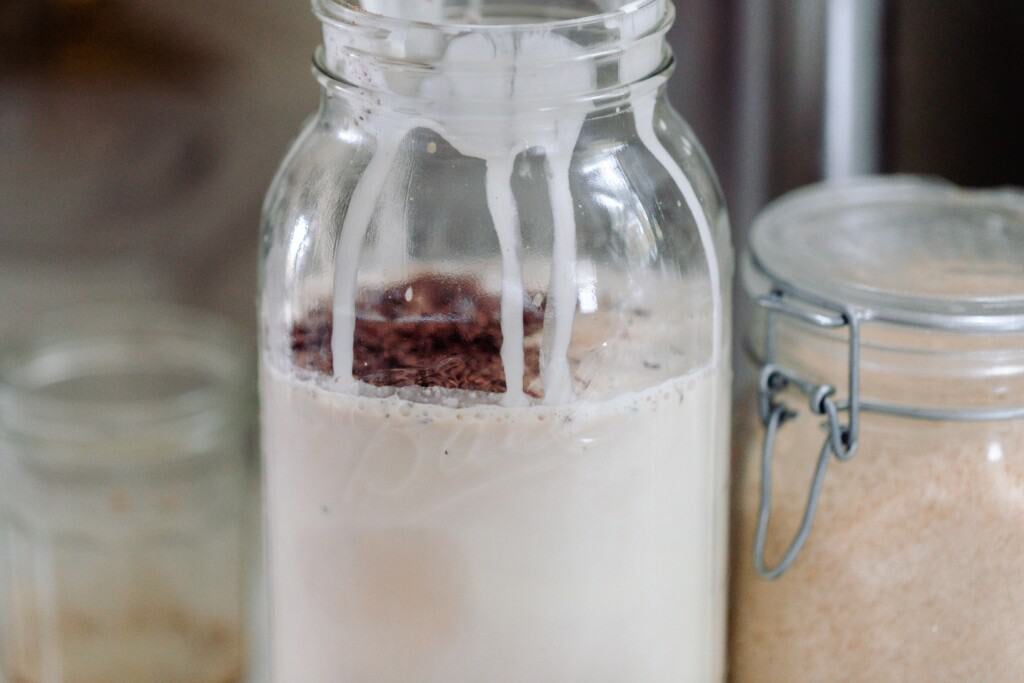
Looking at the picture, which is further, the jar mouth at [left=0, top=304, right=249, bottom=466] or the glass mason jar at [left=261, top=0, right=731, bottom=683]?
the jar mouth at [left=0, top=304, right=249, bottom=466]

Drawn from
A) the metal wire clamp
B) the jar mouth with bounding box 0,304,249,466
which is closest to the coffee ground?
the metal wire clamp

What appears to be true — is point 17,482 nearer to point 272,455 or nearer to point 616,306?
point 272,455

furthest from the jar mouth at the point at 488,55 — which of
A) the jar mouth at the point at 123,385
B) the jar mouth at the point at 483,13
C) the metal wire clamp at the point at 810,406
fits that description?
the jar mouth at the point at 123,385

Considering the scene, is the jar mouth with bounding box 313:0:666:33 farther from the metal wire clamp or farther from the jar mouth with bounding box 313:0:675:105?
the metal wire clamp

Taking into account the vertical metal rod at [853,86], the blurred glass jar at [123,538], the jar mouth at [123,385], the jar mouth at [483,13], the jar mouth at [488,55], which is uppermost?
the jar mouth at [483,13]

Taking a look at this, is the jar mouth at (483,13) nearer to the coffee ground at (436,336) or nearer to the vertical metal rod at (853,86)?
the coffee ground at (436,336)

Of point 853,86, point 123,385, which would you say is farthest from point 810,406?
point 123,385

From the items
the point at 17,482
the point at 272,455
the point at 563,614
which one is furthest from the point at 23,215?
the point at 563,614
